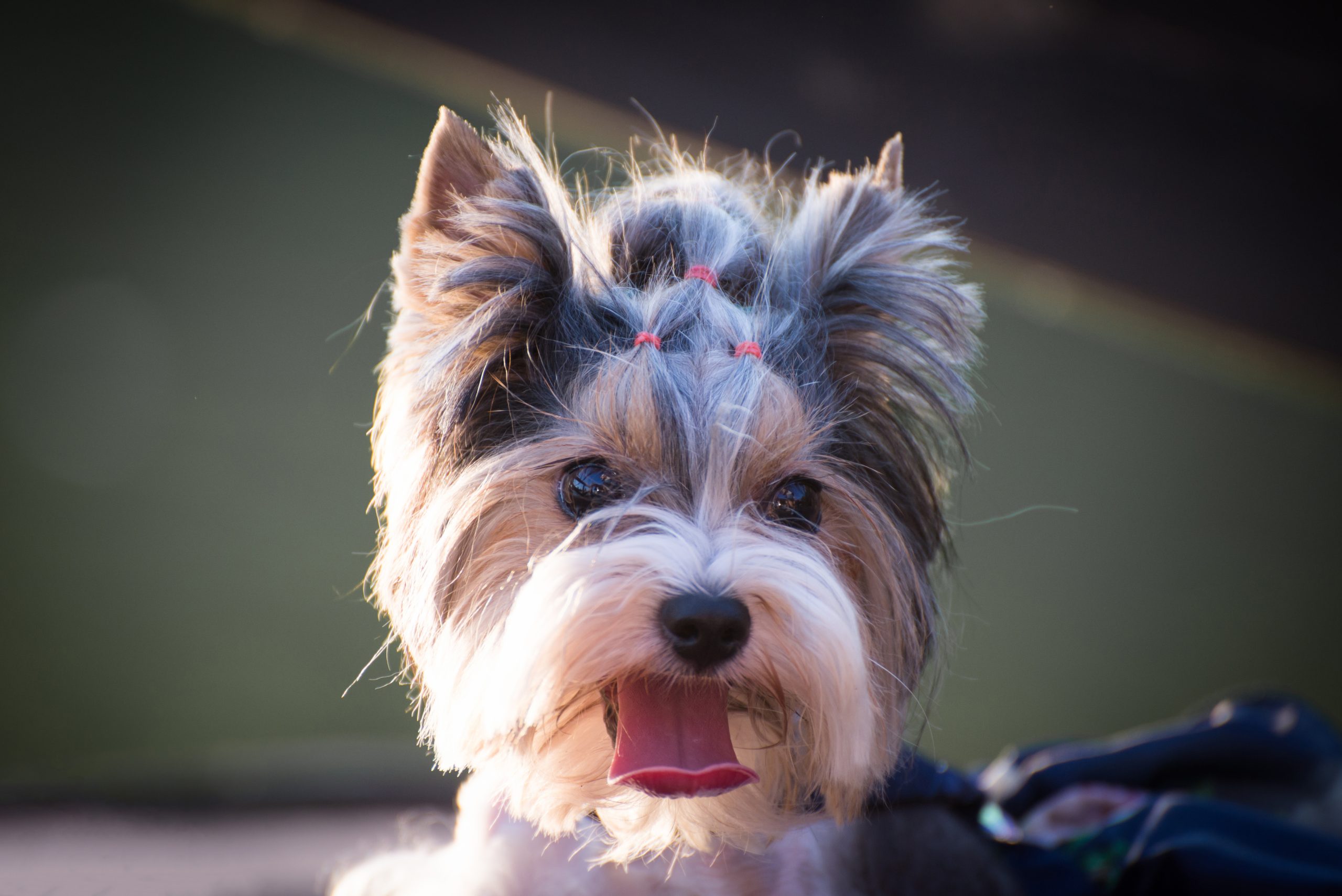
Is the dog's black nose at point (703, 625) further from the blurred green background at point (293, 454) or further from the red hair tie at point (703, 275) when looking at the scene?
the blurred green background at point (293, 454)

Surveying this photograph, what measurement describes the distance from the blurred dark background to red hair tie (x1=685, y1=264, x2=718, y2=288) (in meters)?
2.13

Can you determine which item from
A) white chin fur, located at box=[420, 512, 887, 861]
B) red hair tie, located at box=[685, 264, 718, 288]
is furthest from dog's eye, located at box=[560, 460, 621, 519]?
red hair tie, located at box=[685, 264, 718, 288]

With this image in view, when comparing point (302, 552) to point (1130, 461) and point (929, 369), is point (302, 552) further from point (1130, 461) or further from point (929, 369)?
point (1130, 461)

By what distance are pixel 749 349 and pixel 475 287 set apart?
531 millimetres

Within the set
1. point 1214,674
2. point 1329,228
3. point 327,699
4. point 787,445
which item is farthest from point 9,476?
point 1329,228

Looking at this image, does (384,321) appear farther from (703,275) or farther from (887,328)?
(887,328)

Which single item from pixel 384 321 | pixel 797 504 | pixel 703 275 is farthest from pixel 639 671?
pixel 384 321

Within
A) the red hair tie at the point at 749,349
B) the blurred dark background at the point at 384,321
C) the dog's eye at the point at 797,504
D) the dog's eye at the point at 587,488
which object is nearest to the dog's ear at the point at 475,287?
the dog's eye at the point at 587,488

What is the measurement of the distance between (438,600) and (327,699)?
2.91m

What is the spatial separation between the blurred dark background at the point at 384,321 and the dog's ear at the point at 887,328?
1.78m

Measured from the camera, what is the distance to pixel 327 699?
4348 millimetres

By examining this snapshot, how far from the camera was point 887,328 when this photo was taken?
195cm

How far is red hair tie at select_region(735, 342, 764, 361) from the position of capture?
1765 mm

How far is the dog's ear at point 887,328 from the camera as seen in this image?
77.0 inches
